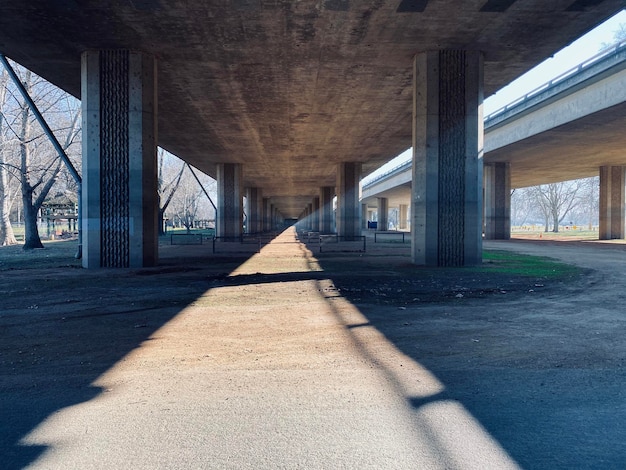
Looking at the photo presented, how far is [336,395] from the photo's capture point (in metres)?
4.39

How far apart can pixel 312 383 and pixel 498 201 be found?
41.8 meters

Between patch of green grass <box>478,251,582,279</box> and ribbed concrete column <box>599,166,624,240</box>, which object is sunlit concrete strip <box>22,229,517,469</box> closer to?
patch of green grass <box>478,251,582,279</box>

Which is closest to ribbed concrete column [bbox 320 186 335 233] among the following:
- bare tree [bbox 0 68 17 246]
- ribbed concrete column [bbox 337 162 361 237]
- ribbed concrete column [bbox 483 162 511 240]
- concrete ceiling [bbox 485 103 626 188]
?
ribbed concrete column [bbox 337 162 361 237]

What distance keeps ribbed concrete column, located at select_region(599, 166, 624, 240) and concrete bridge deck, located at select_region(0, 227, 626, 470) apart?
40547 millimetres

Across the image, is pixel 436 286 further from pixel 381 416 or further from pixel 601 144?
pixel 601 144

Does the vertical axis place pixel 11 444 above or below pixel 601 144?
below

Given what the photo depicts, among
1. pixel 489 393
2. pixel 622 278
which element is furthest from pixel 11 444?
pixel 622 278

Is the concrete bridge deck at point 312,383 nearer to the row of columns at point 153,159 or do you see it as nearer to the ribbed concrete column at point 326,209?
the row of columns at point 153,159

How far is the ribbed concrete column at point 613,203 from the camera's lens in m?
42.3

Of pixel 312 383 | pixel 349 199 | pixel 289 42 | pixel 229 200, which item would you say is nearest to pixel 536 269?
pixel 289 42

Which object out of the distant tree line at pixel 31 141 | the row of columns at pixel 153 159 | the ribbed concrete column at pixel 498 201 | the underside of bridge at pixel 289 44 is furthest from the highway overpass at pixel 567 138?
the distant tree line at pixel 31 141

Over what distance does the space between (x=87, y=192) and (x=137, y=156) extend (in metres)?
2.30

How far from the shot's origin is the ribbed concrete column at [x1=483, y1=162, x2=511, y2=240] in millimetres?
41750

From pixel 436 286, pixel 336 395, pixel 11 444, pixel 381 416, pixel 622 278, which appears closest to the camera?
pixel 11 444
